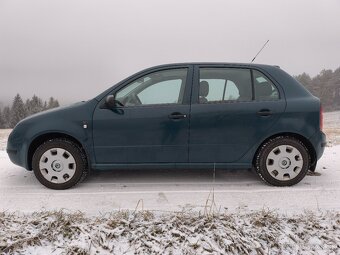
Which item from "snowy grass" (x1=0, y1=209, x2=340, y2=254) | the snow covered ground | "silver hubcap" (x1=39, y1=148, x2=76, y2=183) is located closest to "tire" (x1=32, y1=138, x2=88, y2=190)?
"silver hubcap" (x1=39, y1=148, x2=76, y2=183)

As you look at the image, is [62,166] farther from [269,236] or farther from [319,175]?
[319,175]

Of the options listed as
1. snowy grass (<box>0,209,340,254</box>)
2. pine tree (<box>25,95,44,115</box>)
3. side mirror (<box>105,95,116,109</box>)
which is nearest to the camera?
snowy grass (<box>0,209,340,254</box>)

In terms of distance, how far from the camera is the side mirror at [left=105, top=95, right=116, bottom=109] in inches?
169

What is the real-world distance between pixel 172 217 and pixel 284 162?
1919mm

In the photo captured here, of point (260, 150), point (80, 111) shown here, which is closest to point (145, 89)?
point (80, 111)

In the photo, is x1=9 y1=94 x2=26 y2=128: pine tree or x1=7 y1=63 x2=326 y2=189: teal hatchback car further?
x1=9 y1=94 x2=26 y2=128: pine tree

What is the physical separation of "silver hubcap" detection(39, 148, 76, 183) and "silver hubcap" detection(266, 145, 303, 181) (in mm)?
2614

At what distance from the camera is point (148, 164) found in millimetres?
4465

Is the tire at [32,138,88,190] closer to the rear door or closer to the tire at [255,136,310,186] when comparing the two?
the rear door

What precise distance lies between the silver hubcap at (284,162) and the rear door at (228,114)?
0.31 m

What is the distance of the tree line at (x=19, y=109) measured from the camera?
76.5 m

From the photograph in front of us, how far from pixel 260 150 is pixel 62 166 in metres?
2.63

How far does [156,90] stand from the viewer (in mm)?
4477

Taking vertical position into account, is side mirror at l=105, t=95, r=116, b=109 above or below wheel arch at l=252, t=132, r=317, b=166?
above
